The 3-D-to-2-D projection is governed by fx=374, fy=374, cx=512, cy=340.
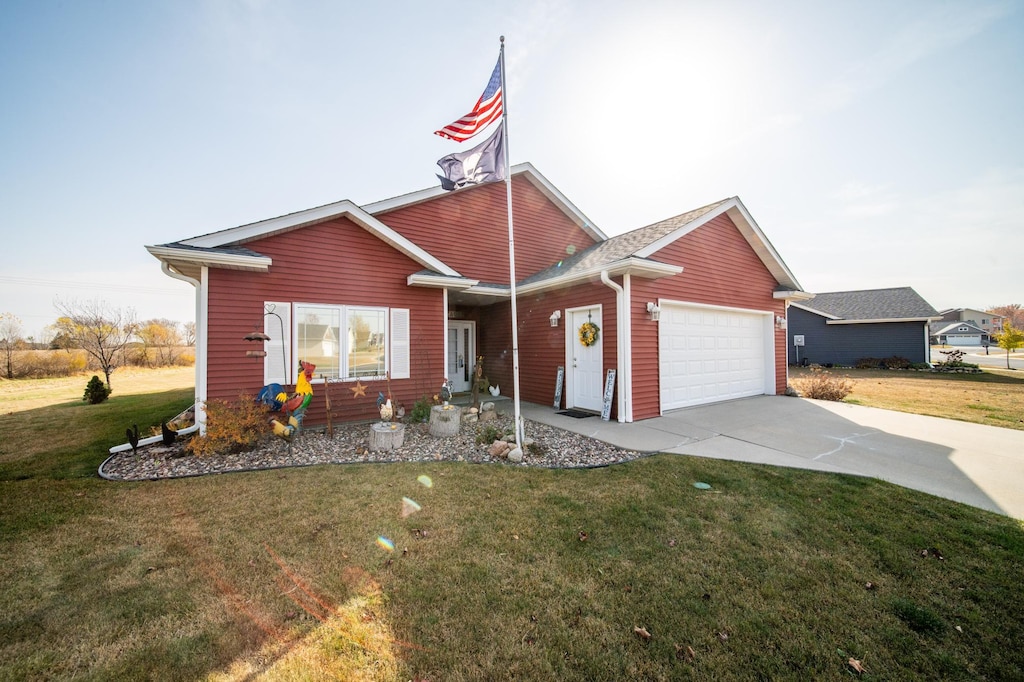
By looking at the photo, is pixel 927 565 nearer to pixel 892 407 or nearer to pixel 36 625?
pixel 36 625

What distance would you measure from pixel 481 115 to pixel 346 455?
5.97m

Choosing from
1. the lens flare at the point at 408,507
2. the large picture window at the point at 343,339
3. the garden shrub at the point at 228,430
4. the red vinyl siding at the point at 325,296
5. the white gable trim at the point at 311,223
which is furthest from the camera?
the large picture window at the point at 343,339

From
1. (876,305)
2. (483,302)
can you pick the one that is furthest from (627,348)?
(876,305)

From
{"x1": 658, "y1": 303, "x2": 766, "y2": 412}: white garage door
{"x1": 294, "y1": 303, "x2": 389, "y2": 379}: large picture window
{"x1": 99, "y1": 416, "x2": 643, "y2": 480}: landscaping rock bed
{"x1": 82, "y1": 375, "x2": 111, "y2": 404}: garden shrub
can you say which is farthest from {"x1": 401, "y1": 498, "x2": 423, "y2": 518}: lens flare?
{"x1": 82, "y1": 375, "x2": 111, "y2": 404}: garden shrub

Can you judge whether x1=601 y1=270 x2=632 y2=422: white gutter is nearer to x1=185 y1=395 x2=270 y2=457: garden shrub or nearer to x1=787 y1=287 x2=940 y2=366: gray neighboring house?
x1=185 y1=395 x2=270 y2=457: garden shrub

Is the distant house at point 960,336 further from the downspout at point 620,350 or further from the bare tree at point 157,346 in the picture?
the bare tree at point 157,346

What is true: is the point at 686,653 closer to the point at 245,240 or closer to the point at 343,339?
the point at 343,339

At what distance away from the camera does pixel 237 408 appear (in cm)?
648

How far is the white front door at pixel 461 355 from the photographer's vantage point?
476 inches

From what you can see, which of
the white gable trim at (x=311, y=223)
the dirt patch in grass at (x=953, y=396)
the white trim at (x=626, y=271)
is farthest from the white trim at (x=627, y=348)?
the dirt patch in grass at (x=953, y=396)

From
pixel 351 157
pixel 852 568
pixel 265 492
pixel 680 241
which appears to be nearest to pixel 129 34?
pixel 351 157

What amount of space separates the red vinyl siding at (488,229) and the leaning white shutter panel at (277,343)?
4238mm

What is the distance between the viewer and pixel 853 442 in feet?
20.6

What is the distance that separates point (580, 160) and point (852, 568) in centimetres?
1004
